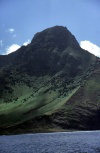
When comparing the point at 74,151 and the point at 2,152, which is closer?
the point at 74,151

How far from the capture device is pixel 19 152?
436ft

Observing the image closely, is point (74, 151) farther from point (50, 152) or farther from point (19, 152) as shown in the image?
point (19, 152)

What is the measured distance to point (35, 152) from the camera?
431 feet

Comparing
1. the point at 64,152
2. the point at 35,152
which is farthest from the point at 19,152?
the point at 64,152

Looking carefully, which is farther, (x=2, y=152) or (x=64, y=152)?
(x=2, y=152)

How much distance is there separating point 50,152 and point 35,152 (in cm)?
674

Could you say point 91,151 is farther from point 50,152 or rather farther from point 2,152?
point 2,152

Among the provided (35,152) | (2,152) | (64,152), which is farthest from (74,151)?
(2,152)

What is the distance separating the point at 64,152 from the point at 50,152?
511 centimetres

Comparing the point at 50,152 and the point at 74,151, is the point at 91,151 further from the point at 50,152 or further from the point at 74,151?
the point at 50,152

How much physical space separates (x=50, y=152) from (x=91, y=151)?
1430 centimetres

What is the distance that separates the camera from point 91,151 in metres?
124

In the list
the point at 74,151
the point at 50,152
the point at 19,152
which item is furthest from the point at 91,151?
the point at 19,152

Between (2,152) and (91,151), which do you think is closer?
(91,151)
